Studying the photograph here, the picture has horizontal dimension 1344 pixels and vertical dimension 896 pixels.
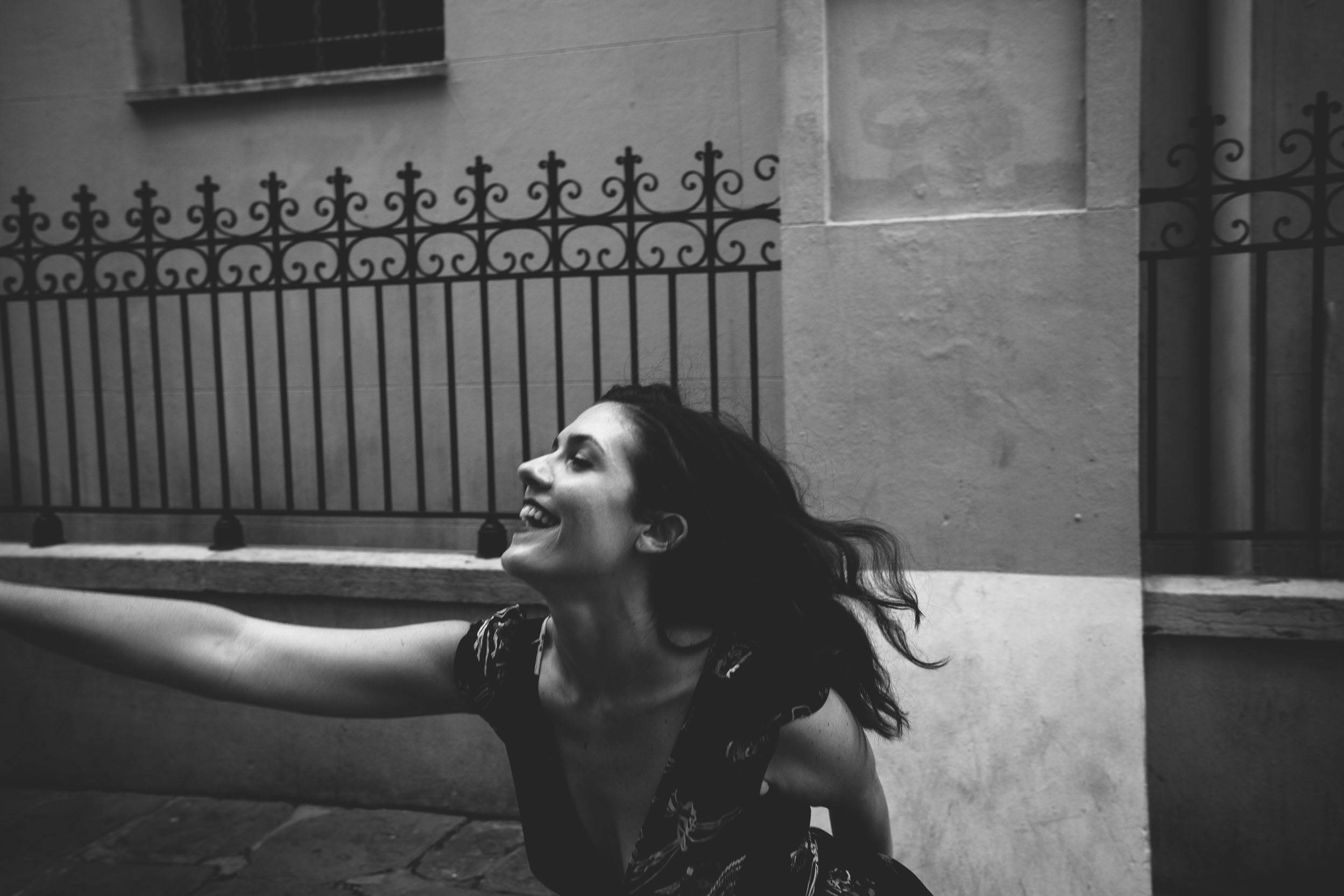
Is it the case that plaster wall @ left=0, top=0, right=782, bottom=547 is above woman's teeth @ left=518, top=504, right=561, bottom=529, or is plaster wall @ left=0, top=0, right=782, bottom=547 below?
above

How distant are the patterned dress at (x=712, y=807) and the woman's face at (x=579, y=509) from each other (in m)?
0.28

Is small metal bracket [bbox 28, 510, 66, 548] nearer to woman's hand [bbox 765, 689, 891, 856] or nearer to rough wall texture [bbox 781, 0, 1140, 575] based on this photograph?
rough wall texture [bbox 781, 0, 1140, 575]

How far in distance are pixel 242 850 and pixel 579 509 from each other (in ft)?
11.0

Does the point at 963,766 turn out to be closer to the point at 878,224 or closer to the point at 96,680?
the point at 878,224

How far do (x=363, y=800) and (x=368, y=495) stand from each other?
2633 millimetres

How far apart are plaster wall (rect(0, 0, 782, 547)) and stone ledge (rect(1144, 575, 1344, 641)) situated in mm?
2422

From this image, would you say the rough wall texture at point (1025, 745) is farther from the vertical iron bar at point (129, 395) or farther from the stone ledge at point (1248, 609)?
the vertical iron bar at point (129, 395)

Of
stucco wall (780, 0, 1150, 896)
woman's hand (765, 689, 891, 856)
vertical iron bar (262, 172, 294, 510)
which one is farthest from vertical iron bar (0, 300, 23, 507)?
woman's hand (765, 689, 891, 856)

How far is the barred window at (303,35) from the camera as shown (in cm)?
757

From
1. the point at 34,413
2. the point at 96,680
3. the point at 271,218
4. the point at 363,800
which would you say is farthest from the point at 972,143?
the point at 34,413

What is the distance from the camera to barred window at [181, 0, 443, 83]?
7.57 m

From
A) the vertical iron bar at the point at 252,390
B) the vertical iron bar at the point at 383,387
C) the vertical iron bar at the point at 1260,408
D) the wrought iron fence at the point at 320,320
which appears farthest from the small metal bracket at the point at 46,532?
the vertical iron bar at the point at 1260,408

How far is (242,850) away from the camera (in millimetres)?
4523

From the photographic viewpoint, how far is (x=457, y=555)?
4.91 m
